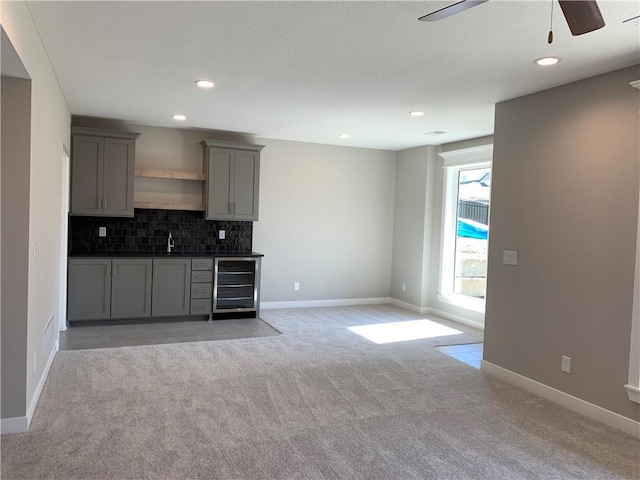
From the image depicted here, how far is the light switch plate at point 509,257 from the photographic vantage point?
4211 mm

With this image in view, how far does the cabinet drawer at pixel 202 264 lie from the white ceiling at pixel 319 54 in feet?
6.23

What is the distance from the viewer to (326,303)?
7.52m

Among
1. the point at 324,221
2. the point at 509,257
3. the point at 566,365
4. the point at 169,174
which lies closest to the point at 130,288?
the point at 169,174

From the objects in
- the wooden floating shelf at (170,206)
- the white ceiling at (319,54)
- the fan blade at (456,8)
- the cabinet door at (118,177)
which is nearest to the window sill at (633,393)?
the white ceiling at (319,54)

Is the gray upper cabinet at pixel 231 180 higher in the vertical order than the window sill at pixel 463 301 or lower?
higher

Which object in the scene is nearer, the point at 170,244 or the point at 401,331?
the point at 401,331

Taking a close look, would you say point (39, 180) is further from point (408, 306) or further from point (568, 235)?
point (408, 306)

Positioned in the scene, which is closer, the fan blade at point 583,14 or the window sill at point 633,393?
the fan blade at point 583,14

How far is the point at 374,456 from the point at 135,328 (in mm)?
3837

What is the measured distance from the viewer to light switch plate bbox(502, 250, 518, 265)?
4.21 metres

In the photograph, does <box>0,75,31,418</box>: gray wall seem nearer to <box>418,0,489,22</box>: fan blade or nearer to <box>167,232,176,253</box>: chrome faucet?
<box>418,0,489,22</box>: fan blade

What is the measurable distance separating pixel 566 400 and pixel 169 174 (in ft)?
16.7

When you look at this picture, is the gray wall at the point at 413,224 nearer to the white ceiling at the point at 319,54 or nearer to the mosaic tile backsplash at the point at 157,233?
the white ceiling at the point at 319,54

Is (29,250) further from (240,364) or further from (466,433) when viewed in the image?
(466,433)
